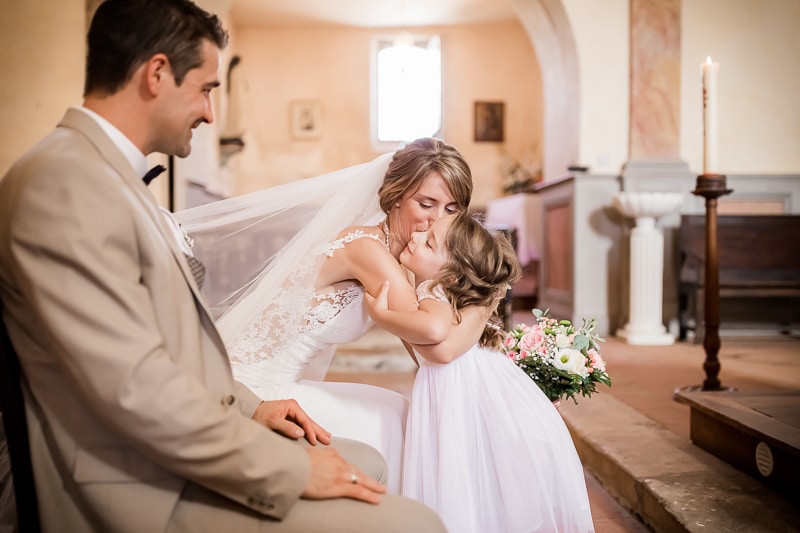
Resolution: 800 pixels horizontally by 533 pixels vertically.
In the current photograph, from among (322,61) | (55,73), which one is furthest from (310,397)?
(322,61)

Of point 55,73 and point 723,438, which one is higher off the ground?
point 55,73

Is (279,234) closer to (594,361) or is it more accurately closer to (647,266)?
(594,361)

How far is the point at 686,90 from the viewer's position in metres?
6.10

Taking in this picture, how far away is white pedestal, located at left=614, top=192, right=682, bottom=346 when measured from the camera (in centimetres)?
562

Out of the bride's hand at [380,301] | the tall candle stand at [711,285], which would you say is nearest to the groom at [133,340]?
the bride's hand at [380,301]

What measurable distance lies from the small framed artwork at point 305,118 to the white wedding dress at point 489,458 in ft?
31.0

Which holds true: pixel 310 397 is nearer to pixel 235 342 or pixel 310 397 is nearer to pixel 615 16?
pixel 235 342

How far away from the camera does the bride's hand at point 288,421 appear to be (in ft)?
4.48

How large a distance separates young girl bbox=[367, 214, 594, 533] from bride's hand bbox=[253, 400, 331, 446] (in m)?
0.37

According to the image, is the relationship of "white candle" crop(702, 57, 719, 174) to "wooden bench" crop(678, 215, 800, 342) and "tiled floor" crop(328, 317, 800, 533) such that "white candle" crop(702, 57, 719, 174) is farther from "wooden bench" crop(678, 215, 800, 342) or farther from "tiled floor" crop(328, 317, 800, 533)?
"wooden bench" crop(678, 215, 800, 342)

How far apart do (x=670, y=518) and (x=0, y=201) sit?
2.03 meters

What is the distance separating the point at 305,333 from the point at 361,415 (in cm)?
36

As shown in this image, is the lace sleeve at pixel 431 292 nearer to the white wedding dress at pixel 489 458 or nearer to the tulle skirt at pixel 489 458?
the white wedding dress at pixel 489 458

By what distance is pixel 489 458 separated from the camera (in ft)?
5.66
